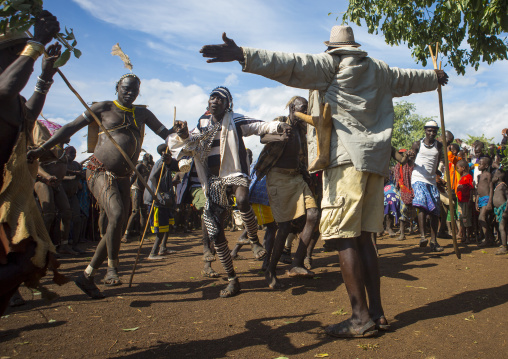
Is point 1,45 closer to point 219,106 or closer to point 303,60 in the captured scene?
point 303,60

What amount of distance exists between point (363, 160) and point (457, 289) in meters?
2.34

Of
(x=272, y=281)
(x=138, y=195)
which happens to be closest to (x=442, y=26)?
(x=272, y=281)

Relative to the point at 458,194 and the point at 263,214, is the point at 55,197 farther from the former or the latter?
the point at 458,194

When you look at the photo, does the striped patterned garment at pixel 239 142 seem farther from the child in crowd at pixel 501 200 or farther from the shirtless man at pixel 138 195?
the child in crowd at pixel 501 200

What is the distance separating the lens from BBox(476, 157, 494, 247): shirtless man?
27.4 ft

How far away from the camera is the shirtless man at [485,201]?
835cm

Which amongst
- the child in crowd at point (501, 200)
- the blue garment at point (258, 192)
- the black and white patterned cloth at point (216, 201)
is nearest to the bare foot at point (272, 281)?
the black and white patterned cloth at point (216, 201)

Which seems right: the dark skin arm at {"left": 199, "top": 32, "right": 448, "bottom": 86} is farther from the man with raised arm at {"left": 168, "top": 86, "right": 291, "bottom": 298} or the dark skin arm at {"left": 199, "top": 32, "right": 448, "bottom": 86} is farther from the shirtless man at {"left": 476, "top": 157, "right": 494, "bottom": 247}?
the shirtless man at {"left": 476, "top": 157, "right": 494, "bottom": 247}

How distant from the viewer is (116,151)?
16.6 ft

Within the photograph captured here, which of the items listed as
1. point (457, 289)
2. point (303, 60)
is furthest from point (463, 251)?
point (303, 60)

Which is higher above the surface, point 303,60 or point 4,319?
point 303,60

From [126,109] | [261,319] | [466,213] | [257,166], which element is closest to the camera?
[261,319]

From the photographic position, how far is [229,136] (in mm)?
5098

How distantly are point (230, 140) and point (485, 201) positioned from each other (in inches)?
237
